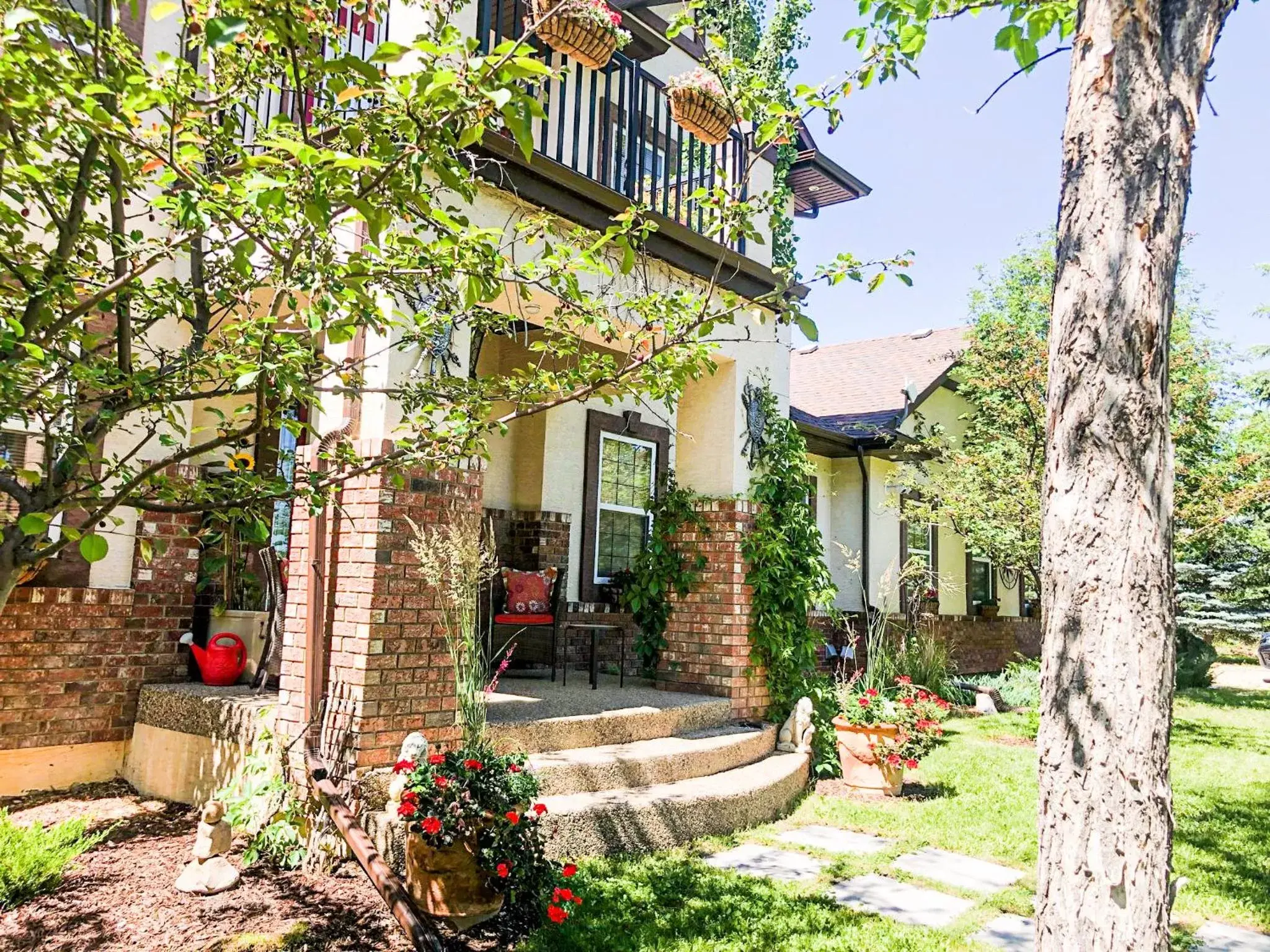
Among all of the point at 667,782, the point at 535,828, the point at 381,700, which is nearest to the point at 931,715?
the point at 667,782

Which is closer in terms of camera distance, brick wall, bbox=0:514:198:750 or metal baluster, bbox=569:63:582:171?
brick wall, bbox=0:514:198:750

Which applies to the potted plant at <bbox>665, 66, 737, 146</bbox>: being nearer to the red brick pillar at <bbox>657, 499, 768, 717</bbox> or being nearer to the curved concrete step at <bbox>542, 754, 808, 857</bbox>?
the red brick pillar at <bbox>657, 499, 768, 717</bbox>

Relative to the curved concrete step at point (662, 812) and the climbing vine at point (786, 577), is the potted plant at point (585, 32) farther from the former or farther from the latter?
the curved concrete step at point (662, 812)

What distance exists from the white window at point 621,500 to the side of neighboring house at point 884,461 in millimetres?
2426

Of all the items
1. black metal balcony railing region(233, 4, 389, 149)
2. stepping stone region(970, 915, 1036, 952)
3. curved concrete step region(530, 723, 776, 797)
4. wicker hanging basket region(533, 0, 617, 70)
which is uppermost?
wicker hanging basket region(533, 0, 617, 70)

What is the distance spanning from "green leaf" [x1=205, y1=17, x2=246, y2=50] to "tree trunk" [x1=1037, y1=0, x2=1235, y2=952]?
1876 mm

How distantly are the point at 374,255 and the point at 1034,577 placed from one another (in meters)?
10.8

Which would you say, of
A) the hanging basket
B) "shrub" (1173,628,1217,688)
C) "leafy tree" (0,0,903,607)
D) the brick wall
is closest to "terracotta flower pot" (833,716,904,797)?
"leafy tree" (0,0,903,607)

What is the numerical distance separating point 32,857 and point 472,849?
1815 millimetres

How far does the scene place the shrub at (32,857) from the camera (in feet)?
11.1

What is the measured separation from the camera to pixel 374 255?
8.43ft

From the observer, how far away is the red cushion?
6.12 meters

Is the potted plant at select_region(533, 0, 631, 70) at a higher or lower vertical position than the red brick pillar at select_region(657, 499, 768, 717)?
higher

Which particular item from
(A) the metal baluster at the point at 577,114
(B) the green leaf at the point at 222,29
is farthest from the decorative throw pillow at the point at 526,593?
(B) the green leaf at the point at 222,29
